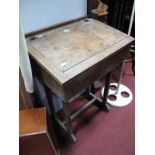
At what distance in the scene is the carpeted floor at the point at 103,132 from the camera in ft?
4.59

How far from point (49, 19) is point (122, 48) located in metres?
0.58

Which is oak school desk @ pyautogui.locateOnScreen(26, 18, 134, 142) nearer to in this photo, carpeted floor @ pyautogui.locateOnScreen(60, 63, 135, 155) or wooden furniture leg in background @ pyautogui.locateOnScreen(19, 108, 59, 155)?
wooden furniture leg in background @ pyautogui.locateOnScreen(19, 108, 59, 155)

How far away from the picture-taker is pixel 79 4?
132 cm

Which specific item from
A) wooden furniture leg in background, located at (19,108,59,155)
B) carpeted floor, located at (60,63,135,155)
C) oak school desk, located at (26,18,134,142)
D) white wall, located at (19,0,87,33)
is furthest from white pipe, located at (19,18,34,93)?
carpeted floor, located at (60,63,135,155)


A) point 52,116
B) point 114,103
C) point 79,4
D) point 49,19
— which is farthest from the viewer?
point 114,103

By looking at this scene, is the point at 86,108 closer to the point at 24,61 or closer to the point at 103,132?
the point at 103,132

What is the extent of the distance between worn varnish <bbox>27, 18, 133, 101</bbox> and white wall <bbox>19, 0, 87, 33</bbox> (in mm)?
75

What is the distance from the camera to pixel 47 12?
115 centimetres

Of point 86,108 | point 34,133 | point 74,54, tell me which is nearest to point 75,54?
point 74,54

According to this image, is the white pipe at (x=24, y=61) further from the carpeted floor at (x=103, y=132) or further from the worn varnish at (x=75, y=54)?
the carpeted floor at (x=103, y=132)

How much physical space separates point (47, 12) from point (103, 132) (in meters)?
1.17

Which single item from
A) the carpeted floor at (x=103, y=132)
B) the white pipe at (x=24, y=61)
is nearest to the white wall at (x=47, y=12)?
the white pipe at (x=24, y=61)

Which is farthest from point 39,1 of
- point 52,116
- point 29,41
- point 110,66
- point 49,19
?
point 52,116
